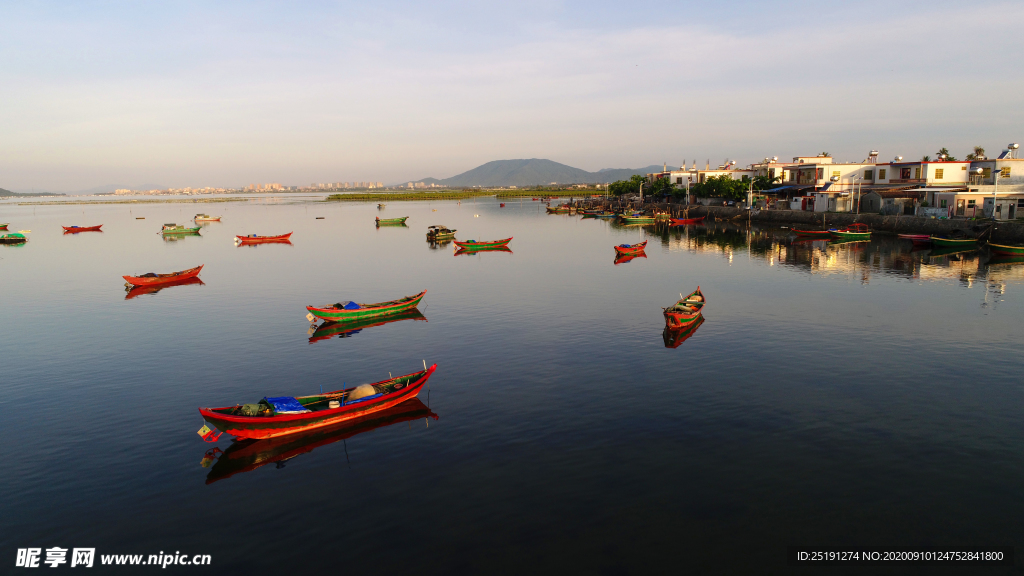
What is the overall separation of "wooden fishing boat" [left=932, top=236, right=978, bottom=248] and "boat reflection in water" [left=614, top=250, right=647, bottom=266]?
35.2 meters

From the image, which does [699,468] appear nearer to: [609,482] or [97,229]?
[609,482]

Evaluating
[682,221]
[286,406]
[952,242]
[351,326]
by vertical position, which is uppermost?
[682,221]

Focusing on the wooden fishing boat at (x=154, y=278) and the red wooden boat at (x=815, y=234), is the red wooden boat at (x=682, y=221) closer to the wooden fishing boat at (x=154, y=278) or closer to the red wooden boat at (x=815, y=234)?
the red wooden boat at (x=815, y=234)

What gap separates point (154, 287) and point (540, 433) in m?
48.1

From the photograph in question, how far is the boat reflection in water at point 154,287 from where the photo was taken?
1997 inches

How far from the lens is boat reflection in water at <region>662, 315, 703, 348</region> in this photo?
107 feet

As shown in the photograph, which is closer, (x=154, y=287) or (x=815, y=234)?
(x=154, y=287)

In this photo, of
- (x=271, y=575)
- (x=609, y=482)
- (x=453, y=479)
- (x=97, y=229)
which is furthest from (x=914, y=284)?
(x=97, y=229)

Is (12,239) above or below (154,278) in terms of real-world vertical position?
above

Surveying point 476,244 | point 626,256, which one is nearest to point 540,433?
point 626,256

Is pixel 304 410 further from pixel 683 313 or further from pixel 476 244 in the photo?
pixel 476 244

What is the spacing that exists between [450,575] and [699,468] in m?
9.11

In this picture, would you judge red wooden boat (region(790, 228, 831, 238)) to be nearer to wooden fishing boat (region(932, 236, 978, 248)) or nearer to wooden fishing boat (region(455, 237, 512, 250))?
wooden fishing boat (region(932, 236, 978, 248))

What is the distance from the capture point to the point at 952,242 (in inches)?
2685
